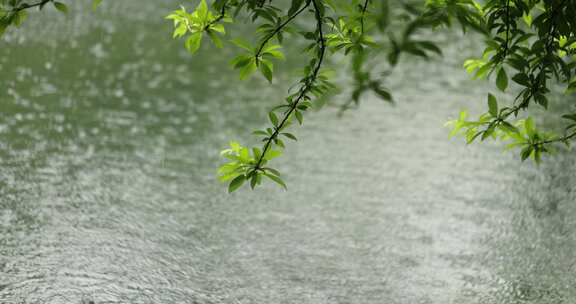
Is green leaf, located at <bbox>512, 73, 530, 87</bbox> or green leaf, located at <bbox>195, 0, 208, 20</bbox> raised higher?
green leaf, located at <bbox>195, 0, 208, 20</bbox>

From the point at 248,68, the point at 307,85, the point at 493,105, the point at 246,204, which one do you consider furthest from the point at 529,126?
the point at 246,204

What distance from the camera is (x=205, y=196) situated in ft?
14.1

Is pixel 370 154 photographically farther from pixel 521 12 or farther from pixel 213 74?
pixel 521 12

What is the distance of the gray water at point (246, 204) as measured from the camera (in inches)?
131

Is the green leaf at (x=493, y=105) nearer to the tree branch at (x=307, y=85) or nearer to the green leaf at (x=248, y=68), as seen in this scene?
the tree branch at (x=307, y=85)

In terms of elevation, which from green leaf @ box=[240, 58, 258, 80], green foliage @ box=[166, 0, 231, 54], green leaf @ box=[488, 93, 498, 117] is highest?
green foliage @ box=[166, 0, 231, 54]

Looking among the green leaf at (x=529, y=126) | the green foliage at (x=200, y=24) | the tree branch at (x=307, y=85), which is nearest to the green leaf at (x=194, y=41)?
the green foliage at (x=200, y=24)

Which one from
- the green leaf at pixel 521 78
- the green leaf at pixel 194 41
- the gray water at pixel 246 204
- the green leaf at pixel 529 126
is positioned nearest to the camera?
the green leaf at pixel 521 78

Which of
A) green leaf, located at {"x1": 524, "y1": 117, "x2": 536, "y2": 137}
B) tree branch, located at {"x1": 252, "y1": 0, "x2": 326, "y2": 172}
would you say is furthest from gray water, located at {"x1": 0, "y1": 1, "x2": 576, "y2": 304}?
tree branch, located at {"x1": 252, "y1": 0, "x2": 326, "y2": 172}

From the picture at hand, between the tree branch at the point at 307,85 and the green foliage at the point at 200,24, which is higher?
the green foliage at the point at 200,24

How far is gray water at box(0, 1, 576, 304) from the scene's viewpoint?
3322 mm

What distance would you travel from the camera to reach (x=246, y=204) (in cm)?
421

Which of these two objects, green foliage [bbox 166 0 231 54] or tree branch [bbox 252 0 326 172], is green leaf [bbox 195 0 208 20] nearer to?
green foliage [bbox 166 0 231 54]

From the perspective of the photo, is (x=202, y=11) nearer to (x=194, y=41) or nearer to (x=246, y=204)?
(x=194, y=41)
